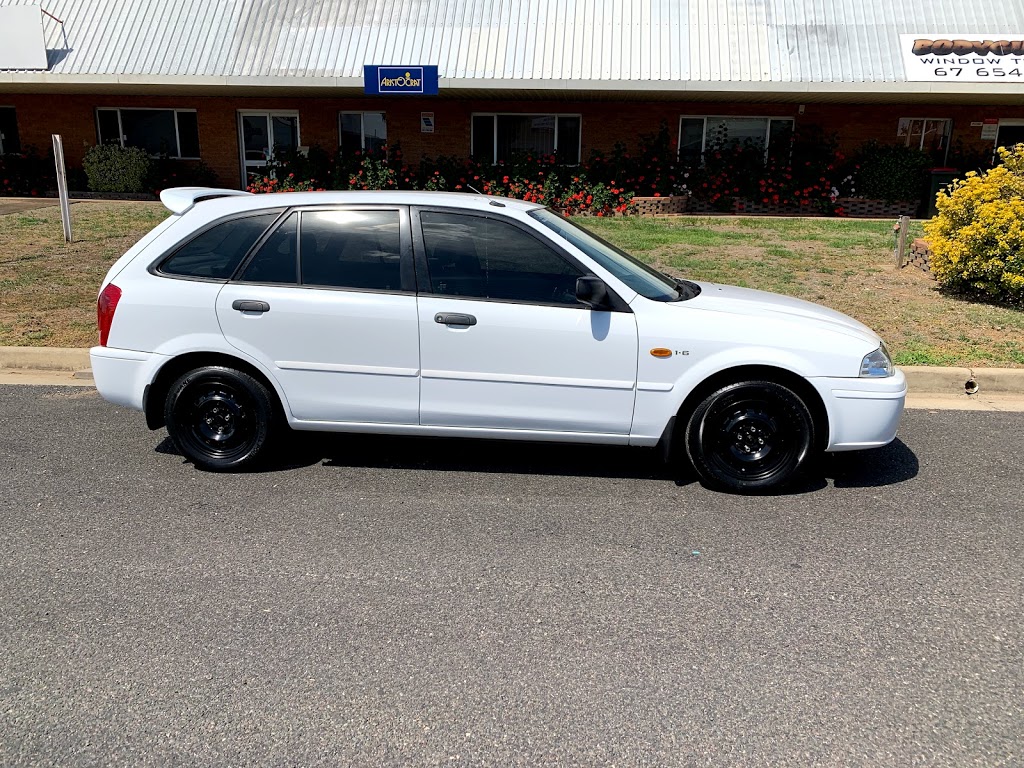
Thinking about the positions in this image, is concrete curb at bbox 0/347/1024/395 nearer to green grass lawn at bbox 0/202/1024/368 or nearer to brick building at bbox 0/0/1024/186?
green grass lawn at bbox 0/202/1024/368

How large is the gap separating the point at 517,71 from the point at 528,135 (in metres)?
2.76

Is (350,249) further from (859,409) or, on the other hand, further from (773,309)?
(859,409)

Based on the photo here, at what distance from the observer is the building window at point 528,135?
827 inches

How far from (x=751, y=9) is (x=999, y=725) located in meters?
19.2

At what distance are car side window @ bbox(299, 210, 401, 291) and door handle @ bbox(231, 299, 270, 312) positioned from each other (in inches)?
10.5

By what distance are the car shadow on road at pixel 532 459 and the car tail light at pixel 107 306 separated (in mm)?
876

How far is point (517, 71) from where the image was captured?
60.5ft

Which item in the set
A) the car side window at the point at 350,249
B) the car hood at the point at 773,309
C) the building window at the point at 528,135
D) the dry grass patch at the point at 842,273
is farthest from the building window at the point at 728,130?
the car side window at the point at 350,249

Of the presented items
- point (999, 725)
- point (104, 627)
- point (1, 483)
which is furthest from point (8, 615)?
point (999, 725)

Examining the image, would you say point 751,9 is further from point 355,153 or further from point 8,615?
point 8,615

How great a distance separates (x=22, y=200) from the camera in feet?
Answer: 64.5

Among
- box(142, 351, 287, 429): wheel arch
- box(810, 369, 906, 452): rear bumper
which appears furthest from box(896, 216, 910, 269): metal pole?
box(142, 351, 287, 429): wheel arch

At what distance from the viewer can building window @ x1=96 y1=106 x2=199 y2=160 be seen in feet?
72.1

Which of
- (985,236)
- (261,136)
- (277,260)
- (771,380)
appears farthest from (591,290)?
(261,136)
